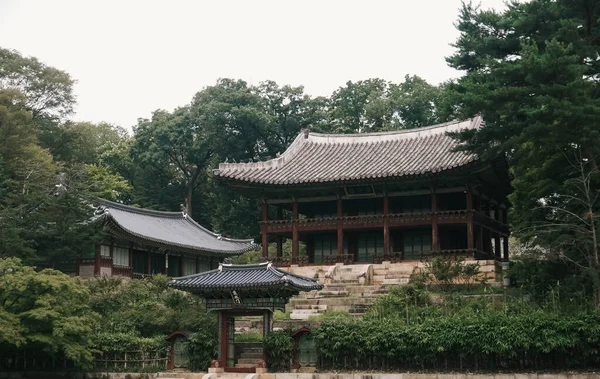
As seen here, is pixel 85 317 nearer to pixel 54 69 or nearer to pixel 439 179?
pixel 439 179

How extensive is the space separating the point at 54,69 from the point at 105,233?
2555cm

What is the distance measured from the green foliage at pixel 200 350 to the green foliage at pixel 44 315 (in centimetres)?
358

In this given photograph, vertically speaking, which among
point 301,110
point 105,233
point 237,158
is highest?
point 301,110

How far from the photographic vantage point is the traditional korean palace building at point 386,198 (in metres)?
40.9

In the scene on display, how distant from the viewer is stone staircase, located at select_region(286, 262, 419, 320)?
33938 mm

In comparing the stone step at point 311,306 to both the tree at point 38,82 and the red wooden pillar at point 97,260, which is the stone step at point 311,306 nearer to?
the red wooden pillar at point 97,260

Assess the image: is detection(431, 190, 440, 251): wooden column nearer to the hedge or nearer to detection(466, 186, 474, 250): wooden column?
detection(466, 186, 474, 250): wooden column

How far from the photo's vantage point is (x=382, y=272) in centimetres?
3959

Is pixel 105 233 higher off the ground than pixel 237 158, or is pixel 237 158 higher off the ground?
pixel 237 158

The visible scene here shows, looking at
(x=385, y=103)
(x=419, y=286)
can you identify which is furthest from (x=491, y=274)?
(x=385, y=103)

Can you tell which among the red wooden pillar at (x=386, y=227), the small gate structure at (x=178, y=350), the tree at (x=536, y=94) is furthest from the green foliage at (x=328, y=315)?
the red wooden pillar at (x=386, y=227)

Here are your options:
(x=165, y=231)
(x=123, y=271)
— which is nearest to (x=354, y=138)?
(x=165, y=231)

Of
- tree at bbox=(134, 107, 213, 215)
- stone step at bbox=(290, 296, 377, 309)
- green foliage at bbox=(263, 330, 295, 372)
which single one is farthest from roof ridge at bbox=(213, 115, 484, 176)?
tree at bbox=(134, 107, 213, 215)

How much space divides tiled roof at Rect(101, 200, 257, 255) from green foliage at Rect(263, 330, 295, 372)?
1621 cm
